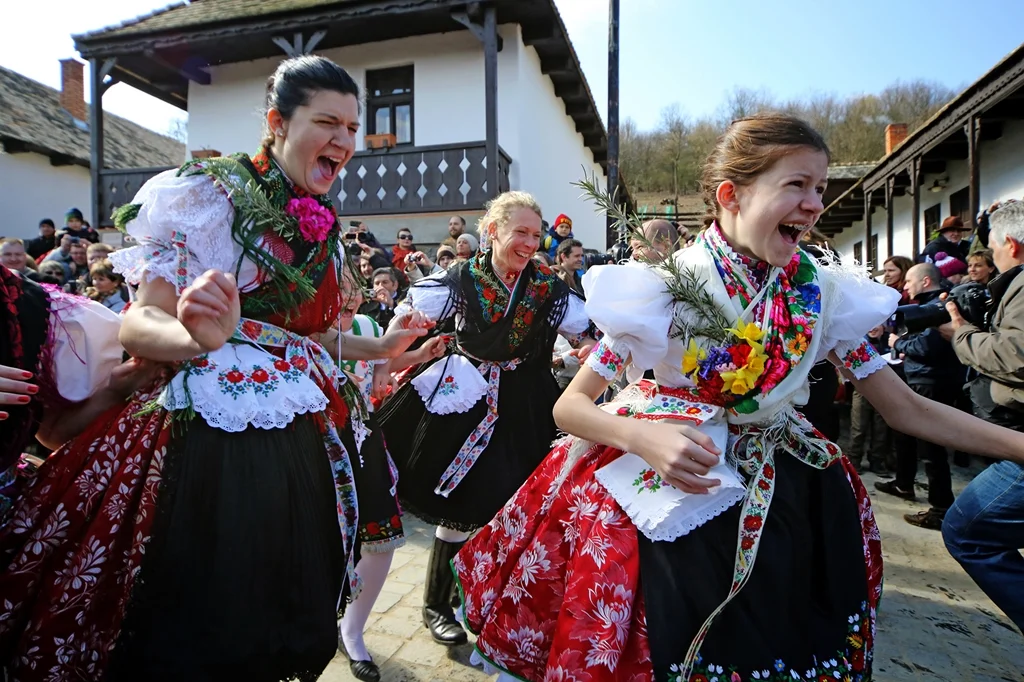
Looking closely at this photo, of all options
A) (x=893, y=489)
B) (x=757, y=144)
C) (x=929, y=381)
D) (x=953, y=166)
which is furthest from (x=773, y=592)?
(x=953, y=166)

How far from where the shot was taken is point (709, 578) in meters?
1.45

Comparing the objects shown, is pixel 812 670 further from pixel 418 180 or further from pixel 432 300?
pixel 418 180

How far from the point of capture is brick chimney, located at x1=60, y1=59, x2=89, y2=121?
69.9 ft

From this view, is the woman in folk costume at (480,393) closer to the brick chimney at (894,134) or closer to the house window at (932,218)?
the house window at (932,218)

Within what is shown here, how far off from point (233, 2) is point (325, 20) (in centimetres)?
314

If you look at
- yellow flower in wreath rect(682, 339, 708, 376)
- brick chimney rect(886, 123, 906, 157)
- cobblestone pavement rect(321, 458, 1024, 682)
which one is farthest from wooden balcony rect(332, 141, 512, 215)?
brick chimney rect(886, 123, 906, 157)

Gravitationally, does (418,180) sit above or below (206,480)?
above

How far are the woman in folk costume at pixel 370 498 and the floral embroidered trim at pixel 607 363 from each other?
0.78m

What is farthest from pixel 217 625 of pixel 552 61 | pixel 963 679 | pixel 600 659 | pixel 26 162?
pixel 26 162

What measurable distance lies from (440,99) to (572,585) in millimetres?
12443

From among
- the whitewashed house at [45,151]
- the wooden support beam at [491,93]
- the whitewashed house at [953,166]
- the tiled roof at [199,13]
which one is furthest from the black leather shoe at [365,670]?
Answer: the whitewashed house at [45,151]

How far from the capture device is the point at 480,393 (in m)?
3.14

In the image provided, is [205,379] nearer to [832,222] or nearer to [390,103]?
[390,103]

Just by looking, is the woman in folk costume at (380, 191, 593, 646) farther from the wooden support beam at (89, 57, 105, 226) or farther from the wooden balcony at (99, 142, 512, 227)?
the wooden support beam at (89, 57, 105, 226)
